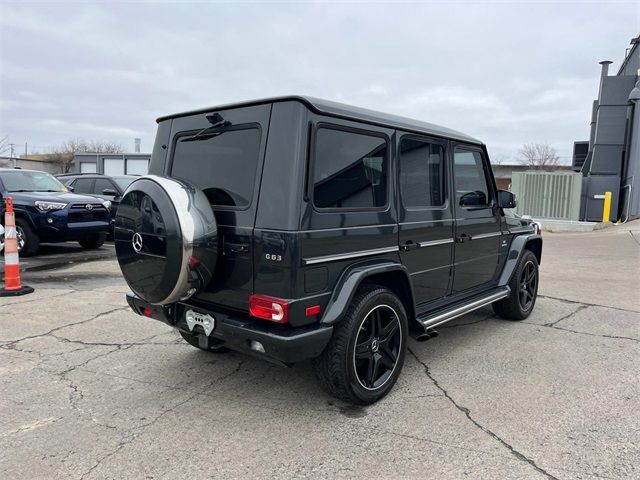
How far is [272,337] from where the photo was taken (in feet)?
9.27

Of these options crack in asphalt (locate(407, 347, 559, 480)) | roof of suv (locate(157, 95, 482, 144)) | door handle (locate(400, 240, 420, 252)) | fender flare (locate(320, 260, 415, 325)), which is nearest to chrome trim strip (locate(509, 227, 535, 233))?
roof of suv (locate(157, 95, 482, 144))

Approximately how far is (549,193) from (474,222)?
15.1 meters

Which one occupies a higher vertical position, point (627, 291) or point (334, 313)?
point (334, 313)

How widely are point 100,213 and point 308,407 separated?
799 cm

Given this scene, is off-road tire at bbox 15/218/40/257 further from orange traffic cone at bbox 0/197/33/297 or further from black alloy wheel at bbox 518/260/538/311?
black alloy wheel at bbox 518/260/538/311

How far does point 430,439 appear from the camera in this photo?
2.89 metres

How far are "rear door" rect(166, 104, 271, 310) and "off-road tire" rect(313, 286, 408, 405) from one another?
65 centimetres

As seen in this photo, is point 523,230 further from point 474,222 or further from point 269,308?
point 269,308

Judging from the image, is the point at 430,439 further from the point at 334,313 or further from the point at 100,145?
the point at 100,145

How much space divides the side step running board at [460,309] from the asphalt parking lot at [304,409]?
44 cm

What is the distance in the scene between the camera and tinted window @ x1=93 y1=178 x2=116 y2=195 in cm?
1155

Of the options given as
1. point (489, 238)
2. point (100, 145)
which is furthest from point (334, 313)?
point (100, 145)

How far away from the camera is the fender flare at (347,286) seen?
2990 millimetres

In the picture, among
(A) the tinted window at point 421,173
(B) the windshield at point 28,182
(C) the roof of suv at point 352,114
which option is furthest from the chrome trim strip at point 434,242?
(B) the windshield at point 28,182
